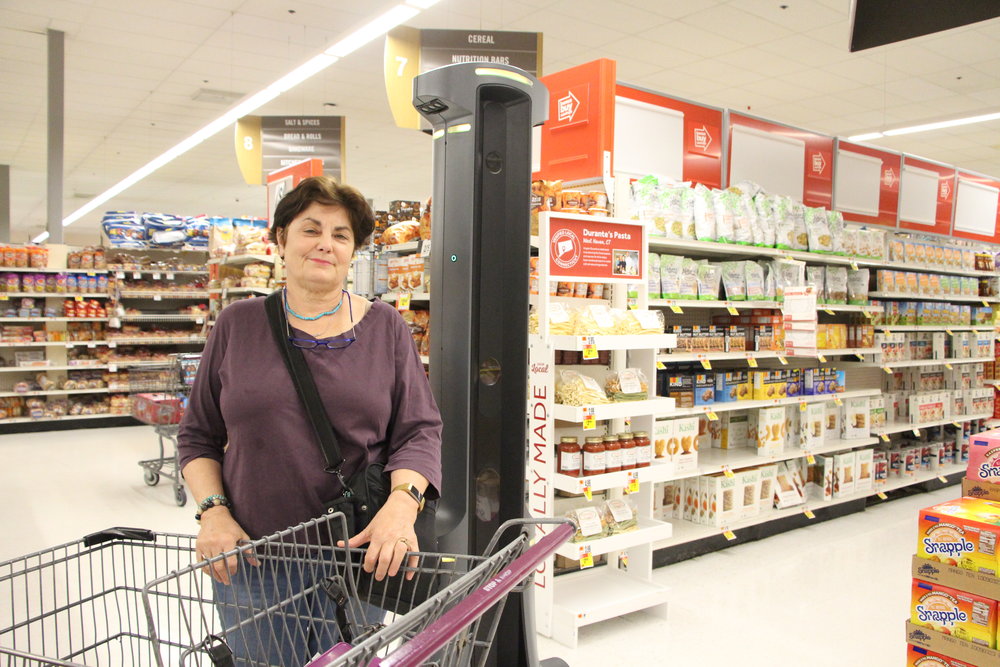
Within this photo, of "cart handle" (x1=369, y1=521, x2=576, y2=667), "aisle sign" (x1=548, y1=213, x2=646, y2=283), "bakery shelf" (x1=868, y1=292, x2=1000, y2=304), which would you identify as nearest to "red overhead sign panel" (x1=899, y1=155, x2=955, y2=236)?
"bakery shelf" (x1=868, y1=292, x2=1000, y2=304)

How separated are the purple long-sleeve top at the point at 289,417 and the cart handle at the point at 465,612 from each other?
57 cm

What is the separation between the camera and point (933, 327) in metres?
6.51

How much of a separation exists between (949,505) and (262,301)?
2.38m

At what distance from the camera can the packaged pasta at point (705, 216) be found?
4422mm

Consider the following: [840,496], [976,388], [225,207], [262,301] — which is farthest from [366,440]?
[225,207]

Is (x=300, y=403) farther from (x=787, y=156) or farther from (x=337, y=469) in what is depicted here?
(x=787, y=156)

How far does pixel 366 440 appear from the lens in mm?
1589

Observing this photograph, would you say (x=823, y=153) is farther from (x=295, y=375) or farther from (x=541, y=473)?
(x=295, y=375)

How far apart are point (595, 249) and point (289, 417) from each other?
221 centimetres

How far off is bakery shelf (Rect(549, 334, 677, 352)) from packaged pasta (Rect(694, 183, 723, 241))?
1131mm

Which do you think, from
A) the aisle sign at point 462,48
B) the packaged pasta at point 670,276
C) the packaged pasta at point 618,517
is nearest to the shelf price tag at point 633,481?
the packaged pasta at point 618,517

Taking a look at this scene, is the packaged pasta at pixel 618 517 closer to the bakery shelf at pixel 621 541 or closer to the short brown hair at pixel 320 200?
the bakery shelf at pixel 621 541

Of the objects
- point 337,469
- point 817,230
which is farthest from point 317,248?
point 817,230

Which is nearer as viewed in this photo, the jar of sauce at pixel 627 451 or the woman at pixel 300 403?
the woman at pixel 300 403
